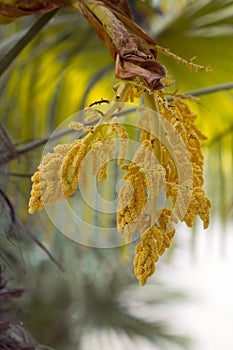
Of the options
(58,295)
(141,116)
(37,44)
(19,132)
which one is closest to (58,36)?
(37,44)

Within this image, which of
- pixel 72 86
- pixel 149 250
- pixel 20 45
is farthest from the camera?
pixel 72 86

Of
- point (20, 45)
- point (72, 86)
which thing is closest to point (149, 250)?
point (20, 45)

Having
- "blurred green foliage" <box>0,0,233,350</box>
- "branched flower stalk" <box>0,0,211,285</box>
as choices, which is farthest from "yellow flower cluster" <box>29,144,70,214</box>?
"blurred green foliage" <box>0,0,233,350</box>

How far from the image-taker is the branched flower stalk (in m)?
0.55

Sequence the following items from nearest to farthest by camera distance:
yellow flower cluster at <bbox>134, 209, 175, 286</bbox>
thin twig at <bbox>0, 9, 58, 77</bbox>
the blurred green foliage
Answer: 1. yellow flower cluster at <bbox>134, 209, 175, 286</bbox>
2. thin twig at <bbox>0, 9, 58, 77</bbox>
3. the blurred green foliage

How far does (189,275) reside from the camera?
235 inches

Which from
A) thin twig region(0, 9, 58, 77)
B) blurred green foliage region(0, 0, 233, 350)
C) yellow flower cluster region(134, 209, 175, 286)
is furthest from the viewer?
blurred green foliage region(0, 0, 233, 350)

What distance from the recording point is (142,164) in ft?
1.86

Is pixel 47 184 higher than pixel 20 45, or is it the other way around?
pixel 20 45

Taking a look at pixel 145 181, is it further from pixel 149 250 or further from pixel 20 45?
pixel 20 45

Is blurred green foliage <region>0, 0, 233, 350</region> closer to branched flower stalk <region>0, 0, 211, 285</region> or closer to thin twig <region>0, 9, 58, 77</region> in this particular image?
thin twig <region>0, 9, 58, 77</region>

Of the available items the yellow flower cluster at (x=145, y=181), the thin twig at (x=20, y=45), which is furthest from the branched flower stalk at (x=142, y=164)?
the thin twig at (x=20, y=45)

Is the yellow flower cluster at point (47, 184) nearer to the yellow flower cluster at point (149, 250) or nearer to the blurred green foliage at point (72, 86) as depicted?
the yellow flower cluster at point (149, 250)

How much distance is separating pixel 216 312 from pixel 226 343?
39 centimetres
